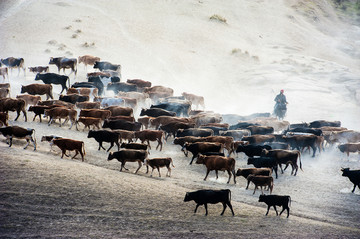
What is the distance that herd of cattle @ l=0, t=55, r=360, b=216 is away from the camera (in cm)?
1552

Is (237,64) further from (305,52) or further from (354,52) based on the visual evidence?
(354,52)

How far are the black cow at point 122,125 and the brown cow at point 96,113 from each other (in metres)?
1.30

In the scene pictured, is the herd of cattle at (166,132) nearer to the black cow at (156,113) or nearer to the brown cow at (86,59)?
the black cow at (156,113)

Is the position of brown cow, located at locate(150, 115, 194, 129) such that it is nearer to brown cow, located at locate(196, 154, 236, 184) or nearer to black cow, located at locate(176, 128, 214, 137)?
black cow, located at locate(176, 128, 214, 137)

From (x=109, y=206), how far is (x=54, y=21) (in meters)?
41.8

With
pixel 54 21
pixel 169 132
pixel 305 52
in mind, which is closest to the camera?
pixel 169 132

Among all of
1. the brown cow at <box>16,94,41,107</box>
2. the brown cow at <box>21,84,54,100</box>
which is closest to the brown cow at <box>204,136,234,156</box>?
the brown cow at <box>16,94,41,107</box>

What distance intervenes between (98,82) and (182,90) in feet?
33.8

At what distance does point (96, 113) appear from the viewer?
22.1 m

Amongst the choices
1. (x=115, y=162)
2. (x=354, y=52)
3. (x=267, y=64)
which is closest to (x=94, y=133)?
(x=115, y=162)

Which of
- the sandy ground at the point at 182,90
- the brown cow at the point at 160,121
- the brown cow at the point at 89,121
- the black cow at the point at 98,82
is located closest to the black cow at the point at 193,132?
the sandy ground at the point at 182,90

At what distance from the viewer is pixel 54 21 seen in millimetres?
48406

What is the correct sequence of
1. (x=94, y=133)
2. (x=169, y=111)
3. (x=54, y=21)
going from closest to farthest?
1. (x=94, y=133)
2. (x=169, y=111)
3. (x=54, y=21)

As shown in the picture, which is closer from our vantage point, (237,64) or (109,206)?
(109,206)
